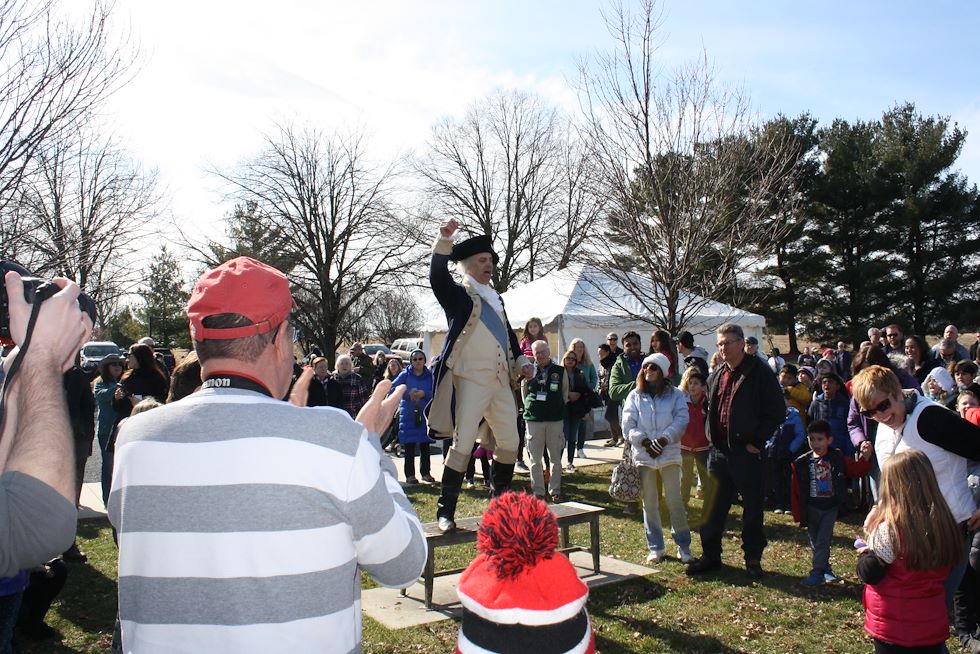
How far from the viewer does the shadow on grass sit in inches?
200

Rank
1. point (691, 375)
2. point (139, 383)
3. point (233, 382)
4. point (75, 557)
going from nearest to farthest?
point (233, 382), point (75, 557), point (139, 383), point (691, 375)

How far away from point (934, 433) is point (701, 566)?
2743 millimetres

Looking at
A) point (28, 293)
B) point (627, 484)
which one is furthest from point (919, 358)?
point (28, 293)

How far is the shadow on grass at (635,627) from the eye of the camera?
5.08 metres

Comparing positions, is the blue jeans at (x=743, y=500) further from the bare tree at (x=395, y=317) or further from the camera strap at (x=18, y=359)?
the bare tree at (x=395, y=317)

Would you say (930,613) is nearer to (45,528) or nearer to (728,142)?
(45,528)

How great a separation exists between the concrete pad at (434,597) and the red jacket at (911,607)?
2627mm

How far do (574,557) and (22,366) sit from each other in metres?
6.08

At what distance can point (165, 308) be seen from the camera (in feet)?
152

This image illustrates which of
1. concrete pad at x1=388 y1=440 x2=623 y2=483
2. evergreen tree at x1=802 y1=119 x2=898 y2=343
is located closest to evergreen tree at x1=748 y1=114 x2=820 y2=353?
evergreen tree at x1=802 y1=119 x2=898 y2=343

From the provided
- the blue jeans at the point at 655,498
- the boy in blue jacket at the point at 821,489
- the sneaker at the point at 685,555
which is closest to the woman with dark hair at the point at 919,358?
the boy in blue jacket at the point at 821,489

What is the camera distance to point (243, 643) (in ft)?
5.79

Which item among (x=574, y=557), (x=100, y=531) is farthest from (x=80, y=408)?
(x=574, y=557)

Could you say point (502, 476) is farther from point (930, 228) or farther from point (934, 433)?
point (930, 228)
